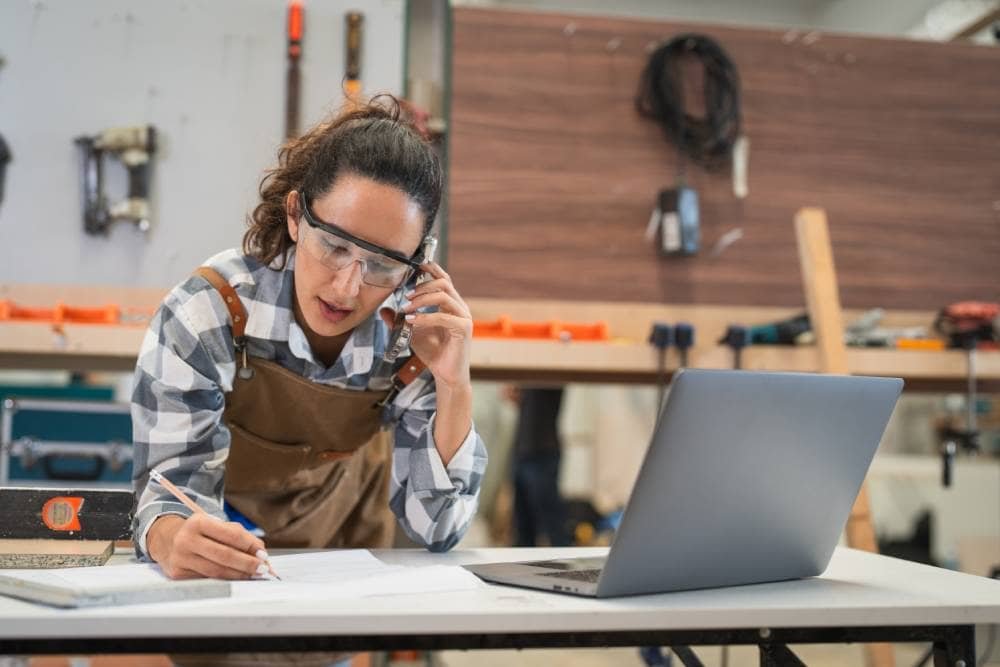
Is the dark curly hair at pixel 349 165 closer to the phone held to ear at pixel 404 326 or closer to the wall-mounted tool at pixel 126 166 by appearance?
the phone held to ear at pixel 404 326

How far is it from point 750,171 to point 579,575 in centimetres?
246

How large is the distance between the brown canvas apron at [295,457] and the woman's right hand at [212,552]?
413mm

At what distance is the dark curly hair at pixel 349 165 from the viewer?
1.23 m

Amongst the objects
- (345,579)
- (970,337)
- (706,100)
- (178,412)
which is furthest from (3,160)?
(970,337)

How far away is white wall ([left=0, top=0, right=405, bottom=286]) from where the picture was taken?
9.37ft

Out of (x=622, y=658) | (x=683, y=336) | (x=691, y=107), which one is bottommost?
(x=622, y=658)

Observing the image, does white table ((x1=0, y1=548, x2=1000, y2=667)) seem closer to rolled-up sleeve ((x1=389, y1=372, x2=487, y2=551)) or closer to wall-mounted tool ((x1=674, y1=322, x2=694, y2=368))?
rolled-up sleeve ((x1=389, y1=372, x2=487, y2=551))

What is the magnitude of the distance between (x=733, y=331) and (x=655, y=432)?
1.63 m

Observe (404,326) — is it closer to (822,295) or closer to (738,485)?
(738,485)

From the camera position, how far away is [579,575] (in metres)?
1.04

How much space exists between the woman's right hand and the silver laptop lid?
0.37 m

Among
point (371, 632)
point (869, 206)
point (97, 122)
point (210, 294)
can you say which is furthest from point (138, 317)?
point (869, 206)

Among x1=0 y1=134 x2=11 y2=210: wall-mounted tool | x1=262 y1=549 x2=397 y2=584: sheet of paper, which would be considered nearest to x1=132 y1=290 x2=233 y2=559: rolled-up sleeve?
x1=262 y1=549 x2=397 y2=584: sheet of paper

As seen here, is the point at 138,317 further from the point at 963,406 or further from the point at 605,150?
the point at 963,406
